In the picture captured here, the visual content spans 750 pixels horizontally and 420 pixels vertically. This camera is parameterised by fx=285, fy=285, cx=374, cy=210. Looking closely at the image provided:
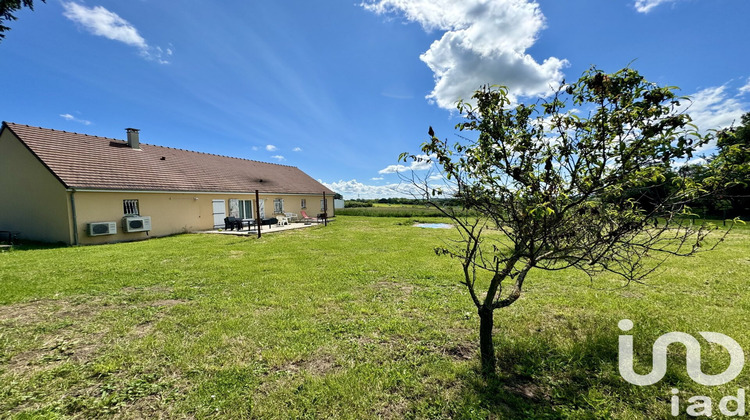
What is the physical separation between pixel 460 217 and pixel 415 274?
4145 mm

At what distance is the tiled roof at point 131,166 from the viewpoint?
1252cm

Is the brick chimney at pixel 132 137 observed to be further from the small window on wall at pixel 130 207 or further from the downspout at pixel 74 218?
the downspout at pixel 74 218

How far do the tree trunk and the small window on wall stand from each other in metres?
16.9

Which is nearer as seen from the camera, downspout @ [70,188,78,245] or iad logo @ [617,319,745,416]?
iad logo @ [617,319,745,416]

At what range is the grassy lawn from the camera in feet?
8.37

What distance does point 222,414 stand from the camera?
2416 mm

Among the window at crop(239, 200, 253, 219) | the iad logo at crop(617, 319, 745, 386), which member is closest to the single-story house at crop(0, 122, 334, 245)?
the window at crop(239, 200, 253, 219)

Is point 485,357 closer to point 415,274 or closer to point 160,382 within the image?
point 160,382

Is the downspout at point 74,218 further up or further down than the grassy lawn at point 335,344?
further up

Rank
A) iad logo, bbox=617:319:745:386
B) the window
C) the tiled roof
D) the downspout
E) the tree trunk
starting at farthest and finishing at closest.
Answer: the window
the tiled roof
the downspout
the tree trunk
iad logo, bbox=617:319:745:386

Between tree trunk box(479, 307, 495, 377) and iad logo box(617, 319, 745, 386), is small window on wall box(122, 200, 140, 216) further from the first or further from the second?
iad logo box(617, 319, 745, 386)

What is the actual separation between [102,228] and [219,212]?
6.06 meters

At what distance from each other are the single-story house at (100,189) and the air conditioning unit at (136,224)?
0.04 m

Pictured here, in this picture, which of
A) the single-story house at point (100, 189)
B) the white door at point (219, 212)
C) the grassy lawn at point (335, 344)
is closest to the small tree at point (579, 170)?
the grassy lawn at point (335, 344)
